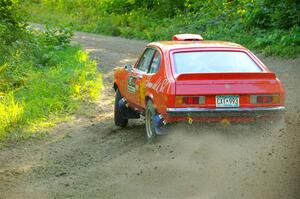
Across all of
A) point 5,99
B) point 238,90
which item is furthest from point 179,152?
point 5,99

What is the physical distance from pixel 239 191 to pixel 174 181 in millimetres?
829

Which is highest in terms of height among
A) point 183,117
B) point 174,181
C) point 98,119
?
point 183,117

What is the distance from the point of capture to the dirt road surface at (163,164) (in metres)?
6.21

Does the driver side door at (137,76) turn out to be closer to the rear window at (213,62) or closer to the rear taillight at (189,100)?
the rear window at (213,62)

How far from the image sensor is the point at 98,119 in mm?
11273

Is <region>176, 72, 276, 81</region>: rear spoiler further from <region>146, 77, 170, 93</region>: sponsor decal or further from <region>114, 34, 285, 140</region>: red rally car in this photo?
<region>146, 77, 170, 93</region>: sponsor decal

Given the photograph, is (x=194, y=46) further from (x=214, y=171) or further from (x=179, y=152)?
(x=214, y=171)

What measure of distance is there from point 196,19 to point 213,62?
20217 mm

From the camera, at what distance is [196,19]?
28.0m

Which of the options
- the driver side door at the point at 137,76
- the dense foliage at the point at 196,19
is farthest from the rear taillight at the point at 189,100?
the dense foliage at the point at 196,19

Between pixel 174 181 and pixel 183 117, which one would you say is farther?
pixel 183 117

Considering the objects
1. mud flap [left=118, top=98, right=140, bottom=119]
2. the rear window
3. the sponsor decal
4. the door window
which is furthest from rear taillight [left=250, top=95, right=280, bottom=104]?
mud flap [left=118, top=98, right=140, bottom=119]

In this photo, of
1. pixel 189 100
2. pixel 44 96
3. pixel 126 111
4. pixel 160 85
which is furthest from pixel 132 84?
pixel 44 96

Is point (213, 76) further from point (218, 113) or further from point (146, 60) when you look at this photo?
point (146, 60)
